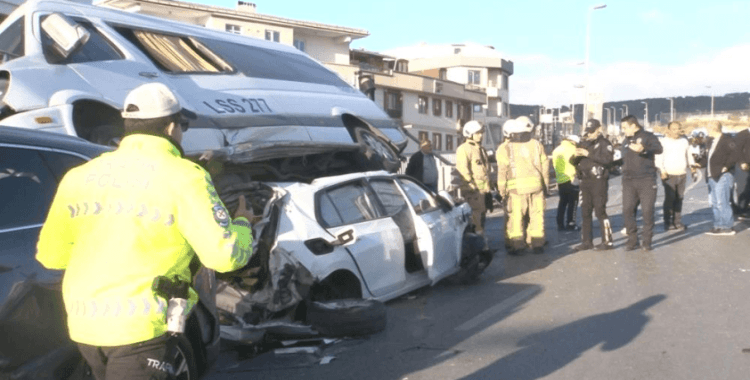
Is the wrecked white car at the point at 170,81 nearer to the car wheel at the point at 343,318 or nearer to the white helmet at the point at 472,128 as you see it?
the white helmet at the point at 472,128

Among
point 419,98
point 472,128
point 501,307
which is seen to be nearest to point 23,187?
point 501,307

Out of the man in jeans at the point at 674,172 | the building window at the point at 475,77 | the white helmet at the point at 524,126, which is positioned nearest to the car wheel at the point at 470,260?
the white helmet at the point at 524,126

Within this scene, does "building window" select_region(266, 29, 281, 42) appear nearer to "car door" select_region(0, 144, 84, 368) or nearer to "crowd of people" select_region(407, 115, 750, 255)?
"crowd of people" select_region(407, 115, 750, 255)

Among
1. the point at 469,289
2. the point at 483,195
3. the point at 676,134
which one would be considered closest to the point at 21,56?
the point at 469,289

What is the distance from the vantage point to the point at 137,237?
2945 mm

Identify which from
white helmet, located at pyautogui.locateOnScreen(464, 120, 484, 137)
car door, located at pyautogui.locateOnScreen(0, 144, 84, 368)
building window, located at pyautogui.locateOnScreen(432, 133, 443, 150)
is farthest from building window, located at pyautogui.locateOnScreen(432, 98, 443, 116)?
car door, located at pyautogui.locateOnScreen(0, 144, 84, 368)

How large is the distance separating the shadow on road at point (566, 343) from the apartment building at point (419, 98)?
40.4 metres

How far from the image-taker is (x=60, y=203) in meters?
3.11

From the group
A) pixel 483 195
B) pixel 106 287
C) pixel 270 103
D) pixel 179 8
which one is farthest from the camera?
pixel 179 8

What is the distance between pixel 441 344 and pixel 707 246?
6776 millimetres

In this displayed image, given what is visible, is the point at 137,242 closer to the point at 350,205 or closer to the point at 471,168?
the point at 350,205

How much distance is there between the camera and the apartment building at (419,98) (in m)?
52.3

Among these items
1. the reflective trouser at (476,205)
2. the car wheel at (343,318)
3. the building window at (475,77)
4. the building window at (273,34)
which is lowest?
the car wheel at (343,318)

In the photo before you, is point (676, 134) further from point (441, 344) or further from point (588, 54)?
point (588, 54)
